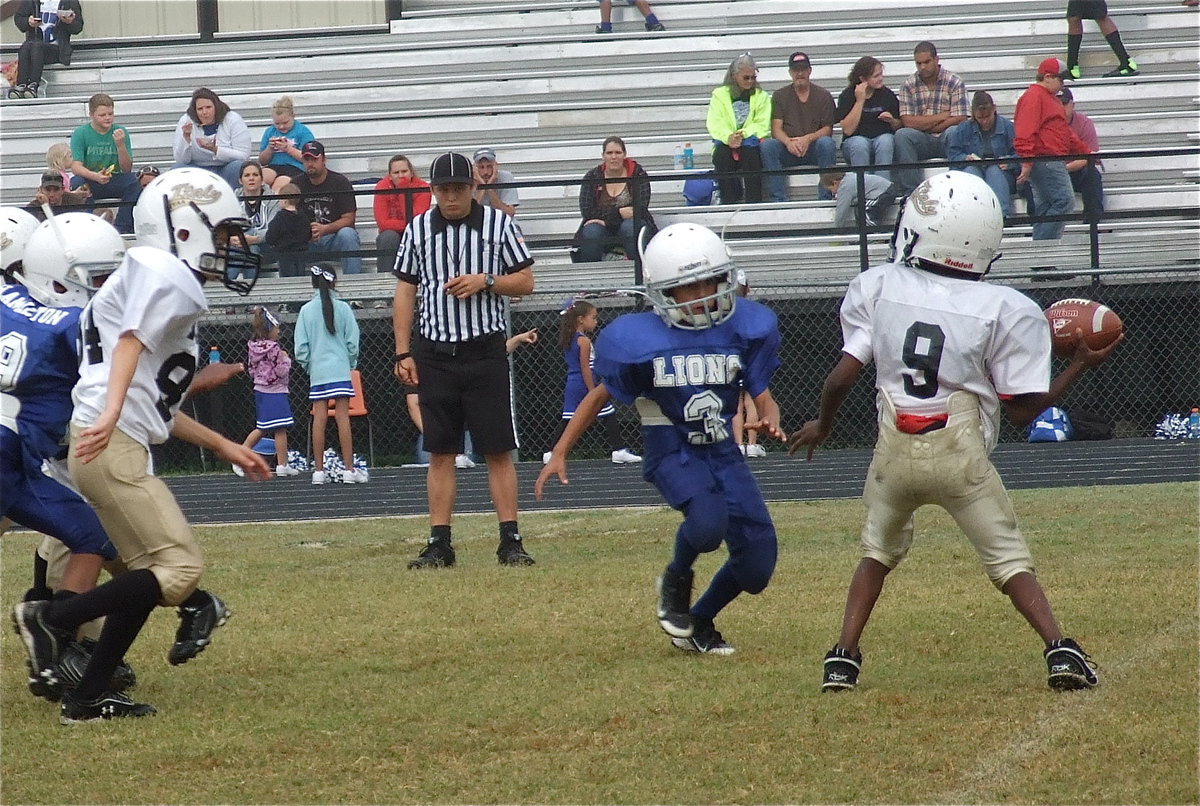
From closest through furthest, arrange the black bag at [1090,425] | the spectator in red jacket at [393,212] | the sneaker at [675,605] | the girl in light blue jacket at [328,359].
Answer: the sneaker at [675,605] < the girl in light blue jacket at [328,359] < the black bag at [1090,425] < the spectator in red jacket at [393,212]

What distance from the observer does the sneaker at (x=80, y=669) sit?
4504 mm

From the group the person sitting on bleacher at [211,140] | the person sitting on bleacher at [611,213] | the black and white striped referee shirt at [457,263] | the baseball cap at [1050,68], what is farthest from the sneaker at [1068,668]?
the person sitting on bleacher at [211,140]

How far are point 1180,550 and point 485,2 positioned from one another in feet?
45.8

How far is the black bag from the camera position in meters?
12.8

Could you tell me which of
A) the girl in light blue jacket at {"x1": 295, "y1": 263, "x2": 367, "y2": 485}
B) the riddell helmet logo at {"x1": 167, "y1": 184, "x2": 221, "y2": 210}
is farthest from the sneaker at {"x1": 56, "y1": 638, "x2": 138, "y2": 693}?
the girl in light blue jacket at {"x1": 295, "y1": 263, "x2": 367, "y2": 485}

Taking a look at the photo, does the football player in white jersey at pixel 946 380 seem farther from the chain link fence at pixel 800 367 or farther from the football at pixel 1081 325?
the chain link fence at pixel 800 367

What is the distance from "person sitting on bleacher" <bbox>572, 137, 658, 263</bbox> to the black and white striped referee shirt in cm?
591

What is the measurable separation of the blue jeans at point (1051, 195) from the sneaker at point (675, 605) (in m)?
8.81

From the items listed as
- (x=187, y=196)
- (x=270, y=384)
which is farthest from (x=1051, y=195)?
(x=187, y=196)

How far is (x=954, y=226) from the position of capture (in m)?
4.35

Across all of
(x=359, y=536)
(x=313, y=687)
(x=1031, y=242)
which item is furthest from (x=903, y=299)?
(x=1031, y=242)

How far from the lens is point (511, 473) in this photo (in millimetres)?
Answer: 7121

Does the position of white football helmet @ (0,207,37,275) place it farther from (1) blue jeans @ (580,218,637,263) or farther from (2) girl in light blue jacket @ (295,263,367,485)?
(1) blue jeans @ (580,218,637,263)

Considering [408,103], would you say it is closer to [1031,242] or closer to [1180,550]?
[1031,242]
